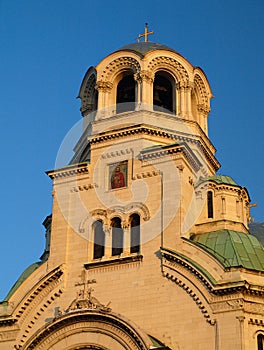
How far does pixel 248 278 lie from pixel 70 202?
8758mm

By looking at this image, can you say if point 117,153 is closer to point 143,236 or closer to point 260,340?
point 143,236

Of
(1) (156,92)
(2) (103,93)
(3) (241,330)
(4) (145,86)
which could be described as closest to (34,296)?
(3) (241,330)

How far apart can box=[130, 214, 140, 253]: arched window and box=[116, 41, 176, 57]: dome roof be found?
8311 mm

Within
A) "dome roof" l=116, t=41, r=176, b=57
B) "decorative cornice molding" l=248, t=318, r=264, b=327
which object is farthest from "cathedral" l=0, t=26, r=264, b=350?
"dome roof" l=116, t=41, r=176, b=57

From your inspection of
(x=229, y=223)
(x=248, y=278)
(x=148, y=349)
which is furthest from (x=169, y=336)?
(x=229, y=223)

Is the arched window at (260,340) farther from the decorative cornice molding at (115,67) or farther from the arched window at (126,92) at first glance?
the decorative cornice molding at (115,67)

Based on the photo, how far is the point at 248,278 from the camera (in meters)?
32.0

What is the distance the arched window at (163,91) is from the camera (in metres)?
39.8

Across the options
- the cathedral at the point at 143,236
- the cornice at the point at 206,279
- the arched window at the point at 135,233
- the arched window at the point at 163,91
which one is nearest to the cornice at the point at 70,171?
the cathedral at the point at 143,236

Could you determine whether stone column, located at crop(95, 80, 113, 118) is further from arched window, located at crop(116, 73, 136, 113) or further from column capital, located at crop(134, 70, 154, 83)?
column capital, located at crop(134, 70, 154, 83)

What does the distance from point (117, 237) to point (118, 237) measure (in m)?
0.05

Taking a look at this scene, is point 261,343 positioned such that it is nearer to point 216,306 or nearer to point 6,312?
point 216,306

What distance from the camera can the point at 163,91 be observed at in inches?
1609

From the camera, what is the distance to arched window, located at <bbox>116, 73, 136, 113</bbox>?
131 ft
